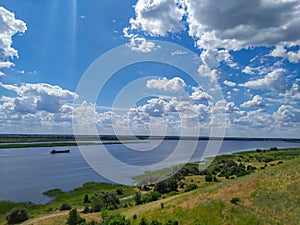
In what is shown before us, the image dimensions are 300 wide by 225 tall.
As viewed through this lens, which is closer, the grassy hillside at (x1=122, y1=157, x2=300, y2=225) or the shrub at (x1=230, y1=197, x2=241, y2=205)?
the grassy hillside at (x1=122, y1=157, x2=300, y2=225)

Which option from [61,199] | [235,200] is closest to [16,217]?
[61,199]

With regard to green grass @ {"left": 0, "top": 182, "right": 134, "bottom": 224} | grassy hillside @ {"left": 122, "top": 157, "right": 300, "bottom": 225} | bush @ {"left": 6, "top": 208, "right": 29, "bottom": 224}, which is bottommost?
green grass @ {"left": 0, "top": 182, "right": 134, "bottom": 224}

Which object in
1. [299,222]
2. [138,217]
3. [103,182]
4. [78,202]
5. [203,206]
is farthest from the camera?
[103,182]

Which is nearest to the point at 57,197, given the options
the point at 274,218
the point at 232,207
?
the point at 232,207

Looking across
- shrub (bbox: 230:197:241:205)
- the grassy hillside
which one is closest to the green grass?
the grassy hillside

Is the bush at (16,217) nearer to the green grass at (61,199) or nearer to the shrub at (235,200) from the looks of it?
the green grass at (61,199)

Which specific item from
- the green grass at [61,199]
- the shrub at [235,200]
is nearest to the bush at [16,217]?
the green grass at [61,199]

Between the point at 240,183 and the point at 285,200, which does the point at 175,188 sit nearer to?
the point at 240,183

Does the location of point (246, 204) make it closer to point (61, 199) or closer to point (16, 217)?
point (16, 217)

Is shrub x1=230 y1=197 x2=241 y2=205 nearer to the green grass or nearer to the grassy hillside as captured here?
the grassy hillside

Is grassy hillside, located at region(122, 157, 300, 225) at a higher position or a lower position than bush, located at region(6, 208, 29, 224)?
higher

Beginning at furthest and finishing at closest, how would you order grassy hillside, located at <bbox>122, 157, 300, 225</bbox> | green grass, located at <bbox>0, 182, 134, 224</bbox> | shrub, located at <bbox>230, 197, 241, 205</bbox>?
green grass, located at <bbox>0, 182, 134, 224</bbox>, shrub, located at <bbox>230, 197, 241, 205</bbox>, grassy hillside, located at <bbox>122, 157, 300, 225</bbox>
